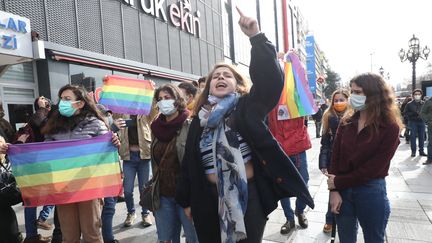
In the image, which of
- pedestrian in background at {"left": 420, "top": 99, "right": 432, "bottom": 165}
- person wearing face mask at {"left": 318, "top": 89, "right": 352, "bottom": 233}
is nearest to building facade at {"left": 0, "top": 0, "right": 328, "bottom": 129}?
person wearing face mask at {"left": 318, "top": 89, "right": 352, "bottom": 233}

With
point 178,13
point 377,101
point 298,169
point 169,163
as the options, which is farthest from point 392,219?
point 178,13

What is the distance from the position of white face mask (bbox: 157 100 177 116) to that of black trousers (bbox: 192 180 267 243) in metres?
1.13

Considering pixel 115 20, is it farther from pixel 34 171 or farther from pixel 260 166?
pixel 260 166

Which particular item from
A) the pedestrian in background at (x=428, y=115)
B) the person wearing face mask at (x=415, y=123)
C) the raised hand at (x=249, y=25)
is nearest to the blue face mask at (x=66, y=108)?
the raised hand at (x=249, y=25)

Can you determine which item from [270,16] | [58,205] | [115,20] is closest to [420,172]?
[58,205]

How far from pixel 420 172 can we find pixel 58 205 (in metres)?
7.26

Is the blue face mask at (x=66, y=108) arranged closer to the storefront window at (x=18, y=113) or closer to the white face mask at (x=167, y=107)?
the white face mask at (x=167, y=107)

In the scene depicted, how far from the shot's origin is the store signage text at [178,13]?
13.8 m

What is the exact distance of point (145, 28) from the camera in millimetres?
13578

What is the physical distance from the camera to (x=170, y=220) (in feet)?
9.68

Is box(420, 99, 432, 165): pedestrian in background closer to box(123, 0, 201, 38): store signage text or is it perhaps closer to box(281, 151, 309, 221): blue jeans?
box(281, 151, 309, 221): blue jeans

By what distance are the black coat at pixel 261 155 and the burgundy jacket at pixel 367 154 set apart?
534 mm

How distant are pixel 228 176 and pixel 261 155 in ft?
0.78

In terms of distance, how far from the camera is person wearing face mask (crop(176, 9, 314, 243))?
1896mm
